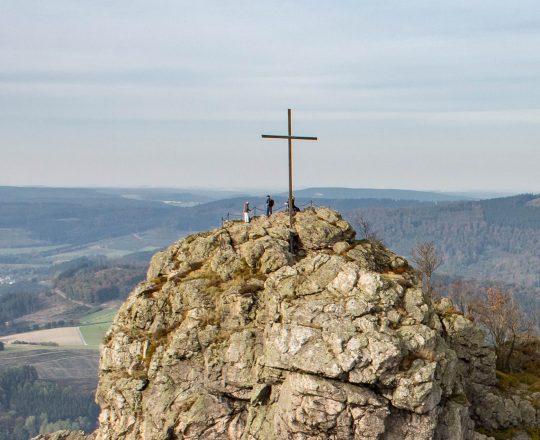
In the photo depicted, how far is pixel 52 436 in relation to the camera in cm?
5712

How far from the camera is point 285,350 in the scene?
34344mm

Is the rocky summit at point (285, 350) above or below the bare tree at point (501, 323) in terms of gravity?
above

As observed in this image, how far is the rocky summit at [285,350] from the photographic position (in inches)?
1303

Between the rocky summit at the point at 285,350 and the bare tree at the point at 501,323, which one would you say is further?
the bare tree at the point at 501,323

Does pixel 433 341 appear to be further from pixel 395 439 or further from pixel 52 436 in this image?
pixel 52 436

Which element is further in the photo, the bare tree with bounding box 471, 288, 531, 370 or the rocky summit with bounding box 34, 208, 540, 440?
the bare tree with bounding box 471, 288, 531, 370

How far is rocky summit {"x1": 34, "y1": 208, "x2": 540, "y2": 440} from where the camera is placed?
33094mm

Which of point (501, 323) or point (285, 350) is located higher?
point (285, 350)

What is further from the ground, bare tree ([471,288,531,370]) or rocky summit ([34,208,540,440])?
rocky summit ([34,208,540,440])

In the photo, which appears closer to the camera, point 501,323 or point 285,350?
point 285,350

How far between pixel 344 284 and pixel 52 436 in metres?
35.6

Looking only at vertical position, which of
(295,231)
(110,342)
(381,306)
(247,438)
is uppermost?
(295,231)

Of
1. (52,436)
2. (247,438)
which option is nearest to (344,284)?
(247,438)

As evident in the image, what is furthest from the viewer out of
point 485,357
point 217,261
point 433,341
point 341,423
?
point 485,357
